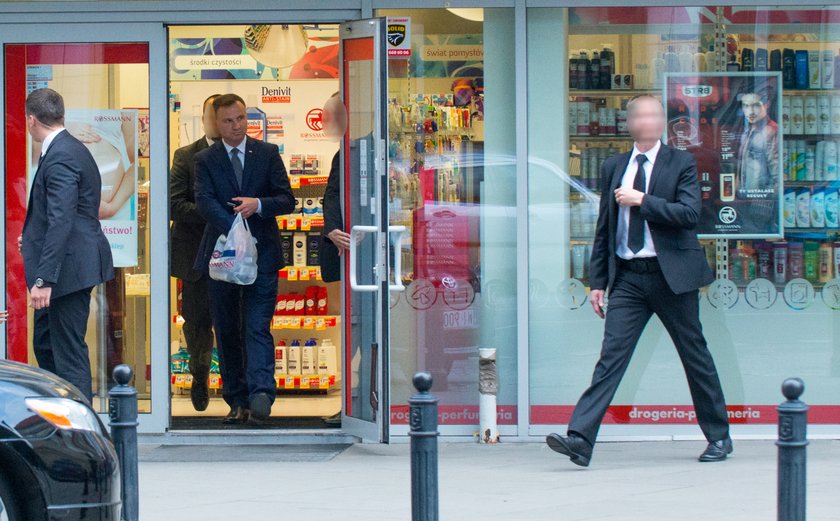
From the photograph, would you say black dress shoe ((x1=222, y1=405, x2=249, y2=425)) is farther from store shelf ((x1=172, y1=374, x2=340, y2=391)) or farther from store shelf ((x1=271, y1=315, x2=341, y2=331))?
store shelf ((x1=271, y1=315, x2=341, y2=331))

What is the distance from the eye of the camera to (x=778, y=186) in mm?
8758

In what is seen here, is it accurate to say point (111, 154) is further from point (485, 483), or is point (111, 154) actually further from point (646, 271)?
point (646, 271)

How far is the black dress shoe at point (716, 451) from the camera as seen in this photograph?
7.86 metres

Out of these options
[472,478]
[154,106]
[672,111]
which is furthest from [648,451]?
[154,106]

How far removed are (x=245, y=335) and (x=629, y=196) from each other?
3.32m

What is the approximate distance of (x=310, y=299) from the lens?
1143 centimetres

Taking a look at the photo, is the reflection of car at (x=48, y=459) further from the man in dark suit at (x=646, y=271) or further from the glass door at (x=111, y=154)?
the glass door at (x=111, y=154)

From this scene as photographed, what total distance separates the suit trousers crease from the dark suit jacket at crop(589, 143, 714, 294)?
2309 mm

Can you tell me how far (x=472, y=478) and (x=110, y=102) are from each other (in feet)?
11.4

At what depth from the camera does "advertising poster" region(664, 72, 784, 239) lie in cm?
874

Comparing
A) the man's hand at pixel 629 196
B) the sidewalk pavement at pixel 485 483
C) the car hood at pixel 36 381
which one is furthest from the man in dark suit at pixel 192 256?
the car hood at pixel 36 381

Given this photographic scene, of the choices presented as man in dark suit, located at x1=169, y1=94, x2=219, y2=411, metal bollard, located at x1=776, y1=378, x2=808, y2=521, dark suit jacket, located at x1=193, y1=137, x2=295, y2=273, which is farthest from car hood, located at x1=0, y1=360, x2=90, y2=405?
man in dark suit, located at x1=169, y1=94, x2=219, y2=411

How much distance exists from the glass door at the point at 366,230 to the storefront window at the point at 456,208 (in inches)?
11.6

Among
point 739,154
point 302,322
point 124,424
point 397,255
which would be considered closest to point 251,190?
point 397,255
